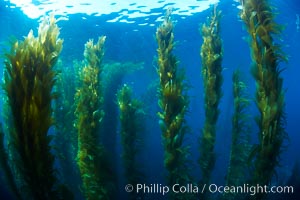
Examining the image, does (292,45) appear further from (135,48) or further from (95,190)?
(95,190)

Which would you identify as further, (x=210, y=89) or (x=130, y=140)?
(x=130, y=140)

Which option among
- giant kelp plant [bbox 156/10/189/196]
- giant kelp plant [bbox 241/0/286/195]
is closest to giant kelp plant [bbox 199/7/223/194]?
giant kelp plant [bbox 156/10/189/196]

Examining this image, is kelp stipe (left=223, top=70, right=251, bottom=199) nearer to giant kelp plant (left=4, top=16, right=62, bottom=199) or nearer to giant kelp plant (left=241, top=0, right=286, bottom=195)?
giant kelp plant (left=241, top=0, right=286, bottom=195)

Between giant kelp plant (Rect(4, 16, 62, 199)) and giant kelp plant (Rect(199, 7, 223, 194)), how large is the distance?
4.71 meters

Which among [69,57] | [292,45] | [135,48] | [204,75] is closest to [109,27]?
[135,48]

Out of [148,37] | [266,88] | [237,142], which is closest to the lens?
[266,88]

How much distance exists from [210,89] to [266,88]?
2091 mm

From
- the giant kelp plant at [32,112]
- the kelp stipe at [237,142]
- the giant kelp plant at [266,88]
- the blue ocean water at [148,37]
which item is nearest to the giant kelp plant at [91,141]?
the giant kelp plant at [32,112]

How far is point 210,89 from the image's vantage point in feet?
27.8

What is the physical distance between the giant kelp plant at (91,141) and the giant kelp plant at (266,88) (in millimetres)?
4267

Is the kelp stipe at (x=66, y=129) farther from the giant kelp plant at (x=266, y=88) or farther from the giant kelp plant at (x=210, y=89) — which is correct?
the giant kelp plant at (x=266, y=88)

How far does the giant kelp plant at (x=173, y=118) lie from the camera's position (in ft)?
25.2

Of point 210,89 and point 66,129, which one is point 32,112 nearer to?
point 210,89

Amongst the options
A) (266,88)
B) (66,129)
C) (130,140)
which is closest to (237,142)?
(266,88)
